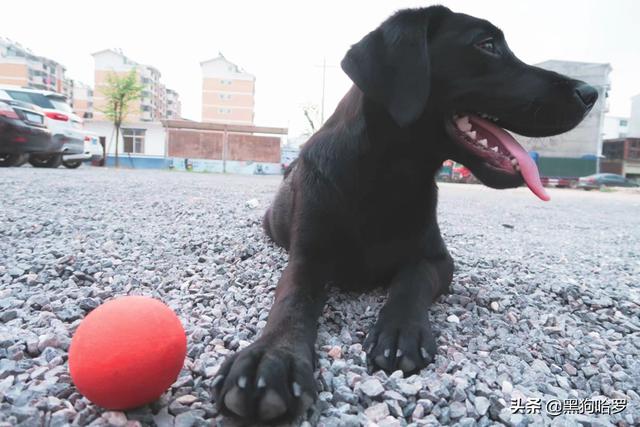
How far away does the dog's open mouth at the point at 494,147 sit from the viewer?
1.83 meters

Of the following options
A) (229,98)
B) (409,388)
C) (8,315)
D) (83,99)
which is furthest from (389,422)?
(83,99)

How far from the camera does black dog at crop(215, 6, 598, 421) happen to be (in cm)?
179

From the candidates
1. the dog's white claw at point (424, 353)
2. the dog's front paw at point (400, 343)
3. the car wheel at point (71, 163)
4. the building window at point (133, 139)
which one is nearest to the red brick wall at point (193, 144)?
the car wheel at point (71, 163)

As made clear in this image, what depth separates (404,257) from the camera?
1.99m

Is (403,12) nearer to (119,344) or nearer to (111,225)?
(119,344)

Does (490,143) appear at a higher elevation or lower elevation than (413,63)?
lower

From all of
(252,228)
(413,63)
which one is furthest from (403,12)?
(252,228)

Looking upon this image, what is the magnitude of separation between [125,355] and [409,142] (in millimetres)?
1319

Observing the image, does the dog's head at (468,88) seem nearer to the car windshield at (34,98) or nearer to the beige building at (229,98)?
the car windshield at (34,98)

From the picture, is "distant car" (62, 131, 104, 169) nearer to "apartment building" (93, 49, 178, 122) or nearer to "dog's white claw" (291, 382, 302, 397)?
"dog's white claw" (291, 382, 302, 397)

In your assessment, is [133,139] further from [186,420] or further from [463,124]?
[186,420]

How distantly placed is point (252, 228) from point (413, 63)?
2.34 meters

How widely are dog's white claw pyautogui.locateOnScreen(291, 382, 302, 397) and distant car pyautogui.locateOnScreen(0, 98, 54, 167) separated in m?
10.1

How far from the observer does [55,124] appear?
10359 millimetres
